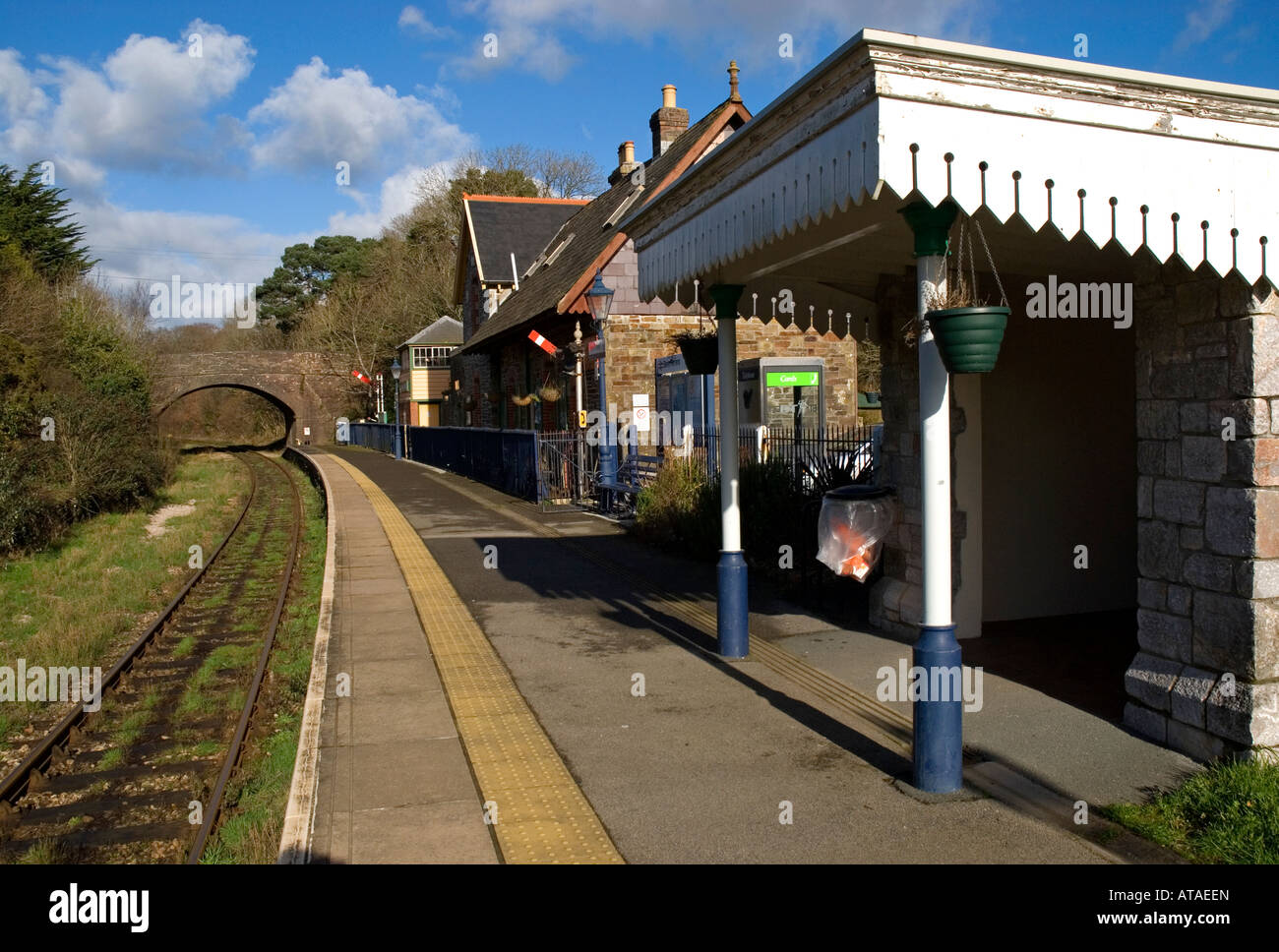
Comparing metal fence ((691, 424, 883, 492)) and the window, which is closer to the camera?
metal fence ((691, 424, 883, 492))

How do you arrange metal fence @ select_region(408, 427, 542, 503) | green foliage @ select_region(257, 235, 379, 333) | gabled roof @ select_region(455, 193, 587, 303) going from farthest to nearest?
green foliage @ select_region(257, 235, 379, 333) < gabled roof @ select_region(455, 193, 587, 303) < metal fence @ select_region(408, 427, 542, 503)

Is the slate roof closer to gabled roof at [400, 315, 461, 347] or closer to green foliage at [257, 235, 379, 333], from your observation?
gabled roof at [400, 315, 461, 347]

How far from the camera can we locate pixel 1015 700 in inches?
254

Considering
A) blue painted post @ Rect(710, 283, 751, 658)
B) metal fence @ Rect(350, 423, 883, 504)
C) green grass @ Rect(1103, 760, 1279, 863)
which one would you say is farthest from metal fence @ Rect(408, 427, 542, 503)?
green grass @ Rect(1103, 760, 1279, 863)

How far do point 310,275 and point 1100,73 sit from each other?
7921 centimetres

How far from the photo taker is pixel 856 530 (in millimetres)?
8016

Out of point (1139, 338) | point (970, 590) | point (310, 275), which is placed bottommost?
point (970, 590)

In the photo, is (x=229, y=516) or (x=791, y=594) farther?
(x=229, y=516)

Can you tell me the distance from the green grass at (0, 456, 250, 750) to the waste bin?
617cm

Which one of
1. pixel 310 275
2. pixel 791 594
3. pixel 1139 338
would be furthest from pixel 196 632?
pixel 310 275

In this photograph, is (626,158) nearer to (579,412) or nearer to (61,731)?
(579,412)

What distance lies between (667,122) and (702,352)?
62.4 feet

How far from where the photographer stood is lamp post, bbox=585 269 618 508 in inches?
655

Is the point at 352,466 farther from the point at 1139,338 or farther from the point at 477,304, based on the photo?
the point at 1139,338
